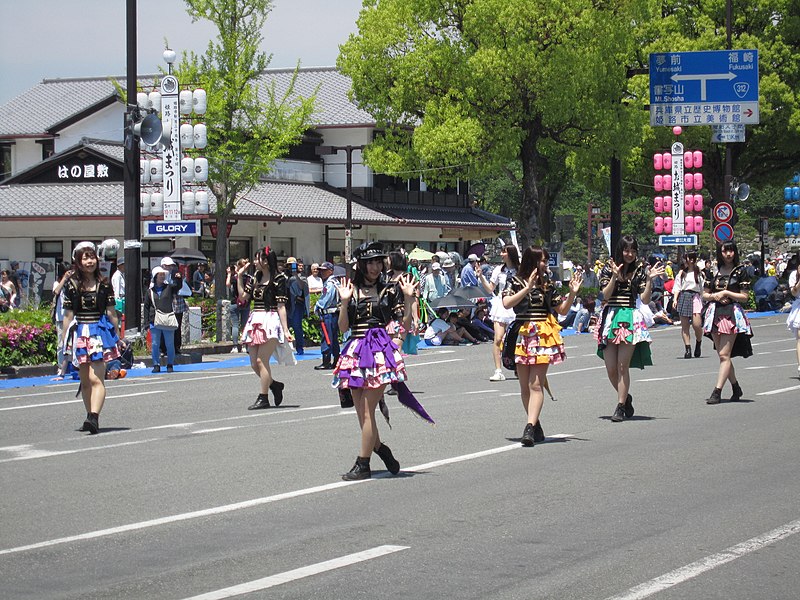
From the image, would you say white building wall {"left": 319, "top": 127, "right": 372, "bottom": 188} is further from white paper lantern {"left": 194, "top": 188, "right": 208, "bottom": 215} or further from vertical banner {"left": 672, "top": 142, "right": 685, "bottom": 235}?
white paper lantern {"left": 194, "top": 188, "right": 208, "bottom": 215}

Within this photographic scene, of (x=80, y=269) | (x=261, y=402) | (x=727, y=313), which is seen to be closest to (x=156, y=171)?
(x=261, y=402)

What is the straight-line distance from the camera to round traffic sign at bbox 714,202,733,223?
37375 millimetres

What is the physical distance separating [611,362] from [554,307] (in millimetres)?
1931

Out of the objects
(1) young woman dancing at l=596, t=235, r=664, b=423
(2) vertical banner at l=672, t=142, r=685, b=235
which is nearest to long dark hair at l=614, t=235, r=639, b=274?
(1) young woman dancing at l=596, t=235, r=664, b=423

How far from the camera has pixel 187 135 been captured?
99.7 ft

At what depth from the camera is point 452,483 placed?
9.37 metres

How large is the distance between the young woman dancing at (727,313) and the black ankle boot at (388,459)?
6105mm

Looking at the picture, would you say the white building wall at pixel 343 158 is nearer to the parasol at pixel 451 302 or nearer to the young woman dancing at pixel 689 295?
the parasol at pixel 451 302

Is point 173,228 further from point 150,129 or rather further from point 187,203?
point 187,203

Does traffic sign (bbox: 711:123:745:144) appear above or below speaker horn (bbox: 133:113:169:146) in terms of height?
above

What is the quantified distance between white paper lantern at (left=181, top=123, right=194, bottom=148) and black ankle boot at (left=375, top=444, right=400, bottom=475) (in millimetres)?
21847

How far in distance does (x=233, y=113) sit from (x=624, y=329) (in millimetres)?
28769

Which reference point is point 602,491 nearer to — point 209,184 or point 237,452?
point 237,452

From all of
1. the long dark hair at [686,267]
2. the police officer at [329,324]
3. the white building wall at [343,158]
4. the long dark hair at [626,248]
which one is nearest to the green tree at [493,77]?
the white building wall at [343,158]
